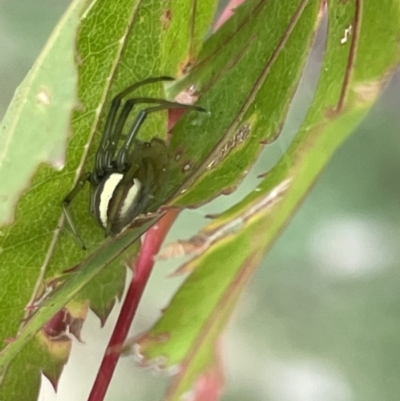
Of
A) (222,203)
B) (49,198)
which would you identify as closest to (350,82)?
(49,198)

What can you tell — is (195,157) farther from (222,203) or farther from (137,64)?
(222,203)

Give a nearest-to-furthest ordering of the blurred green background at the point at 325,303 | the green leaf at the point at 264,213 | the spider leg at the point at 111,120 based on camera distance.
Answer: the green leaf at the point at 264,213, the spider leg at the point at 111,120, the blurred green background at the point at 325,303

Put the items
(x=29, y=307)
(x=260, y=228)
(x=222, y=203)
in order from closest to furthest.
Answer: (x=260, y=228) < (x=29, y=307) < (x=222, y=203)

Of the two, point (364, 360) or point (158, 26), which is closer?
point (158, 26)

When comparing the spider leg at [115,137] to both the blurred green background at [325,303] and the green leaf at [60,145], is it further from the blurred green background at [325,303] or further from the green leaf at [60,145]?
the blurred green background at [325,303]

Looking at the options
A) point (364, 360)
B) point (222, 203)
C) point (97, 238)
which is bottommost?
point (364, 360)

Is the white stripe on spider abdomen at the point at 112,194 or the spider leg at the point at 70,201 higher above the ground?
the spider leg at the point at 70,201

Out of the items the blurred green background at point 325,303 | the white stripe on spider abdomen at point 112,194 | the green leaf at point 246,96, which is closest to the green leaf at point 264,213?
the green leaf at point 246,96
